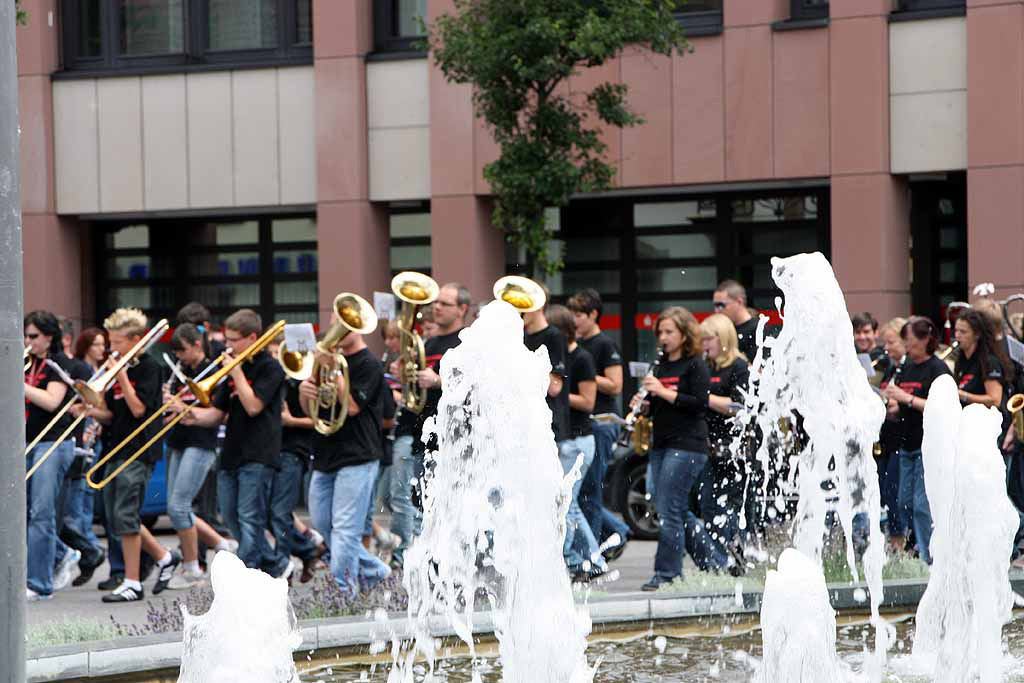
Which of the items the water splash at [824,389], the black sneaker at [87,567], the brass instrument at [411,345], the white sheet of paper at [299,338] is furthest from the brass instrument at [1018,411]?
the black sneaker at [87,567]

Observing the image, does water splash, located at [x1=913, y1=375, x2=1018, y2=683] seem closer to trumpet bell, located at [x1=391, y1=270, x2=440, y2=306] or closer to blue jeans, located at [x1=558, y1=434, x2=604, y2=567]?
blue jeans, located at [x1=558, y1=434, x2=604, y2=567]

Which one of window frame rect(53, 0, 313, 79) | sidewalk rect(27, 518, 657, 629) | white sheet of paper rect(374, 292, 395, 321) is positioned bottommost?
sidewalk rect(27, 518, 657, 629)

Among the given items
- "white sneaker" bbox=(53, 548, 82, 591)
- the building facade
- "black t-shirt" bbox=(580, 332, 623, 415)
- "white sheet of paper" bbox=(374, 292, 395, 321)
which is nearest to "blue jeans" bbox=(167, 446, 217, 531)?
"white sneaker" bbox=(53, 548, 82, 591)

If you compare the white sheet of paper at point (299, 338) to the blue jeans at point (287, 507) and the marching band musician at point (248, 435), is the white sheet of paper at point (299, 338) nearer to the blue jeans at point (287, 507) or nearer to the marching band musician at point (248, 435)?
the marching band musician at point (248, 435)

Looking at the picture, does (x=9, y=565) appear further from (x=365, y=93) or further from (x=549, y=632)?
(x=365, y=93)

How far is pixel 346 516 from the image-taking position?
10172 millimetres

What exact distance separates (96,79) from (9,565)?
1797 centimetres

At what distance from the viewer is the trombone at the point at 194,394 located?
11.0m

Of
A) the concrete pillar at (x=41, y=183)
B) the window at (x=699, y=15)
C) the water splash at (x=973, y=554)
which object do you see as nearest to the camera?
the water splash at (x=973, y=554)

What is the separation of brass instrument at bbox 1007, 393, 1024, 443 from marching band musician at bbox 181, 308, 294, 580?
14.9ft

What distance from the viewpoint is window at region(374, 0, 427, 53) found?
20875 mm

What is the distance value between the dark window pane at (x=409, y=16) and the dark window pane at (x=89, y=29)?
402 cm

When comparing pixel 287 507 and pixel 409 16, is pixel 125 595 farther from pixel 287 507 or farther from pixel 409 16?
pixel 409 16

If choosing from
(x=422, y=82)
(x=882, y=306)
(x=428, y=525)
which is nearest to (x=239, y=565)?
(x=428, y=525)
